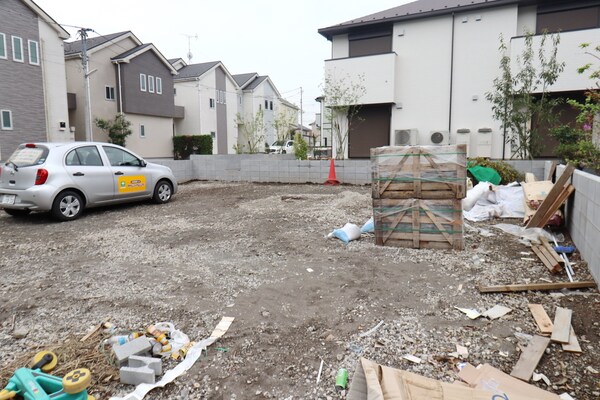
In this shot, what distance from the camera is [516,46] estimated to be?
10914 mm

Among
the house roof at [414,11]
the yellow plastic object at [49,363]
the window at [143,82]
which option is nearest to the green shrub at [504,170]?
the house roof at [414,11]

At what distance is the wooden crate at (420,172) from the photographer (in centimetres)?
434

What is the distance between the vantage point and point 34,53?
15805 millimetres

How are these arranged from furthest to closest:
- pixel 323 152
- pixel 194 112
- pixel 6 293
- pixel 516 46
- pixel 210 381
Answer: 1. pixel 194 112
2. pixel 323 152
3. pixel 516 46
4. pixel 6 293
5. pixel 210 381

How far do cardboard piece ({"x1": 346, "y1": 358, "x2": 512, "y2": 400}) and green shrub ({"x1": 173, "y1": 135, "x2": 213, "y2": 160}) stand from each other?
21.0 metres

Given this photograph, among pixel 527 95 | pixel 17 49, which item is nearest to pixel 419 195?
pixel 527 95

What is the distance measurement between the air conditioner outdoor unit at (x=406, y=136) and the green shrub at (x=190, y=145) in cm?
1250

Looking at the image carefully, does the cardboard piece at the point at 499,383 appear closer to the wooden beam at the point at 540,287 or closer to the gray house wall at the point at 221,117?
the wooden beam at the point at 540,287

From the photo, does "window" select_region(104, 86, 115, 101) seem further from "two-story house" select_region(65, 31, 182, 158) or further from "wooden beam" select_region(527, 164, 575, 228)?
"wooden beam" select_region(527, 164, 575, 228)

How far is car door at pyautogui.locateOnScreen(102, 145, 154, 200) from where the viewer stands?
6988 mm

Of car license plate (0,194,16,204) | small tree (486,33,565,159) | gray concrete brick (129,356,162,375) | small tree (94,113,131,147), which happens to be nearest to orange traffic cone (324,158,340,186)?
small tree (486,33,565,159)

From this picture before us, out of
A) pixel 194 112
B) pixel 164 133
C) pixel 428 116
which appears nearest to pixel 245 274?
pixel 428 116

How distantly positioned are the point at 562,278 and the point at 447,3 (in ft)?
40.7

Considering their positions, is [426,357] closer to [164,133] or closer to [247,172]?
[247,172]
